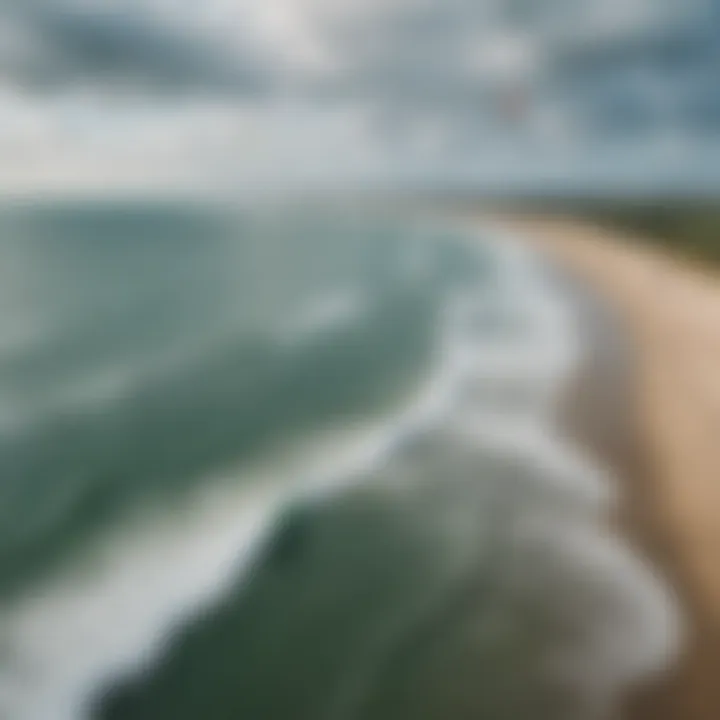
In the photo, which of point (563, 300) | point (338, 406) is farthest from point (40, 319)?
point (563, 300)

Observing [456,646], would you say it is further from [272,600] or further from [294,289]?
[294,289]

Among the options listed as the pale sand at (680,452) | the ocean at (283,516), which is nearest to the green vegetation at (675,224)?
the pale sand at (680,452)

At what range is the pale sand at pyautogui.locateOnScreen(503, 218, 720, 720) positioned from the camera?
6.41 ft

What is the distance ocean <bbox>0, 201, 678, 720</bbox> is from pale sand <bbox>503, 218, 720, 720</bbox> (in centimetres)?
9

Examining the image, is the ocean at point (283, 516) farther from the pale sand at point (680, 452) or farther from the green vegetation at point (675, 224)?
the green vegetation at point (675, 224)

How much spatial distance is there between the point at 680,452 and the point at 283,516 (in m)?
1.45

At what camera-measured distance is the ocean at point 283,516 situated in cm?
198

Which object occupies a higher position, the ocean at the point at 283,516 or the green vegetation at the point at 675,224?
the green vegetation at the point at 675,224

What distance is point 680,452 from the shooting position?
3111mm

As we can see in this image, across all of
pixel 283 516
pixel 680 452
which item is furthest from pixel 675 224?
pixel 283 516

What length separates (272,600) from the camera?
7.52ft

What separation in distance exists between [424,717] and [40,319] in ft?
9.07

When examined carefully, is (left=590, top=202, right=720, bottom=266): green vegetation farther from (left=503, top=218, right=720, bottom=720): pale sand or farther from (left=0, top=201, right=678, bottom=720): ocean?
(left=0, top=201, right=678, bottom=720): ocean

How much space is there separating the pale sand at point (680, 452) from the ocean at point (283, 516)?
0.09m
